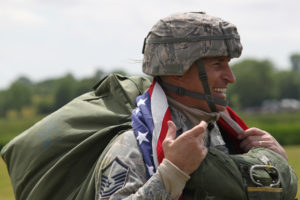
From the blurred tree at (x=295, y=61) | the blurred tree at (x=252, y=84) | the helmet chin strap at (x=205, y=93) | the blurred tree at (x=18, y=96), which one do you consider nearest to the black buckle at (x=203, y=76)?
the helmet chin strap at (x=205, y=93)

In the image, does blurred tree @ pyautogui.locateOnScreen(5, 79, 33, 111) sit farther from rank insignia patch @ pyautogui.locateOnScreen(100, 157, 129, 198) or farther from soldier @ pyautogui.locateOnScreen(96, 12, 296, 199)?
rank insignia patch @ pyautogui.locateOnScreen(100, 157, 129, 198)

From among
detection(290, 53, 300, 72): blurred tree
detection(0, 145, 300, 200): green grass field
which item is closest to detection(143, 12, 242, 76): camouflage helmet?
detection(0, 145, 300, 200): green grass field

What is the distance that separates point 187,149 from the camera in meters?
3.33

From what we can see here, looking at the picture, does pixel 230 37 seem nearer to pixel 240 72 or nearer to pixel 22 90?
pixel 22 90

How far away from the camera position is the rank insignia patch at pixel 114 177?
11.4 ft

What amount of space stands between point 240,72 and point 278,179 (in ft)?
409

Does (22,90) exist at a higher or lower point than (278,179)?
lower

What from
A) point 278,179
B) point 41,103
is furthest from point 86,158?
point 41,103

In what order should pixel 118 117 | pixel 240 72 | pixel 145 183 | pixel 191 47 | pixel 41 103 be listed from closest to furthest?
1. pixel 145 183
2. pixel 191 47
3. pixel 118 117
4. pixel 41 103
5. pixel 240 72

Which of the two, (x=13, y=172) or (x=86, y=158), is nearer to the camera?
(x=86, y=158)

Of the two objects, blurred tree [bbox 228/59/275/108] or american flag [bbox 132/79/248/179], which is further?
blurred tree [bbox 228/59/275/108]

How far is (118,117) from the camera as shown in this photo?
403 cm

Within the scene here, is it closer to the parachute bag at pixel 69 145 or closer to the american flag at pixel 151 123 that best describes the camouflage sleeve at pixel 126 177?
the american flag at pixel 151 123

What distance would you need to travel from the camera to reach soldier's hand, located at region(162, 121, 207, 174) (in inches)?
130
